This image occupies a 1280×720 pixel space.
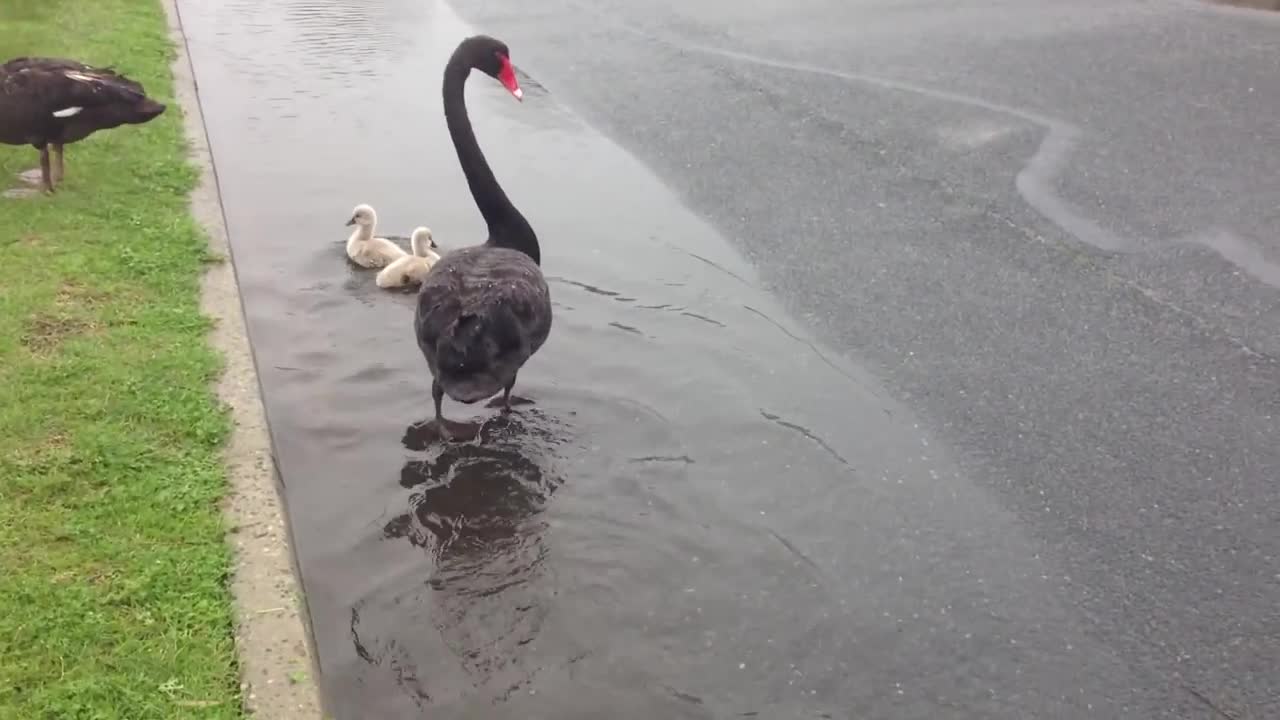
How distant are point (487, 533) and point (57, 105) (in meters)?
3.82

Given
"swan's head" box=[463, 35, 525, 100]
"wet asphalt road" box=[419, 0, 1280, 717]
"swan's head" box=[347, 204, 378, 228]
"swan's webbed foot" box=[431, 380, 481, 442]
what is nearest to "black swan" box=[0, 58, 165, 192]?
"swan's head" box=[347, 204, 378, 228]

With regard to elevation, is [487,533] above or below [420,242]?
below

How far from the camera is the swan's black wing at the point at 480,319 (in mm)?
4164

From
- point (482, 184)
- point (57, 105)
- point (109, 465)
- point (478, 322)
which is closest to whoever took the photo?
point (109, 465)

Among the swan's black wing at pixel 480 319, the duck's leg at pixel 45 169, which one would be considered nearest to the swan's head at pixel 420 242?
the swan's black wing at pixel 480 319

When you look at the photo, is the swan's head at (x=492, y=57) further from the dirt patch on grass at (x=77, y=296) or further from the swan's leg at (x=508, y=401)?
the dirt patch on grass at (x=77, y=296)

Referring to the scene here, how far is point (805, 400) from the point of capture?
4.82 metres

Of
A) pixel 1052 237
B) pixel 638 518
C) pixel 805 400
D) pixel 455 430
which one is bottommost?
pixel 455 430

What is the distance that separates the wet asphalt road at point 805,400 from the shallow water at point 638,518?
16 mm

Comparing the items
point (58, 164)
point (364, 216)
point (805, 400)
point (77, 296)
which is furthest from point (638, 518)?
point (58, 164)

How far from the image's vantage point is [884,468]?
14.3 feet

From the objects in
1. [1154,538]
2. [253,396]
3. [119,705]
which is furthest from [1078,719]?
[253,396]

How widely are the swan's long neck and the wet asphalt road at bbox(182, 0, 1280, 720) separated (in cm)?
44

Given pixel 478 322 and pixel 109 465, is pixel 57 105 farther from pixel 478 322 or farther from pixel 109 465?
pixel 478 322
